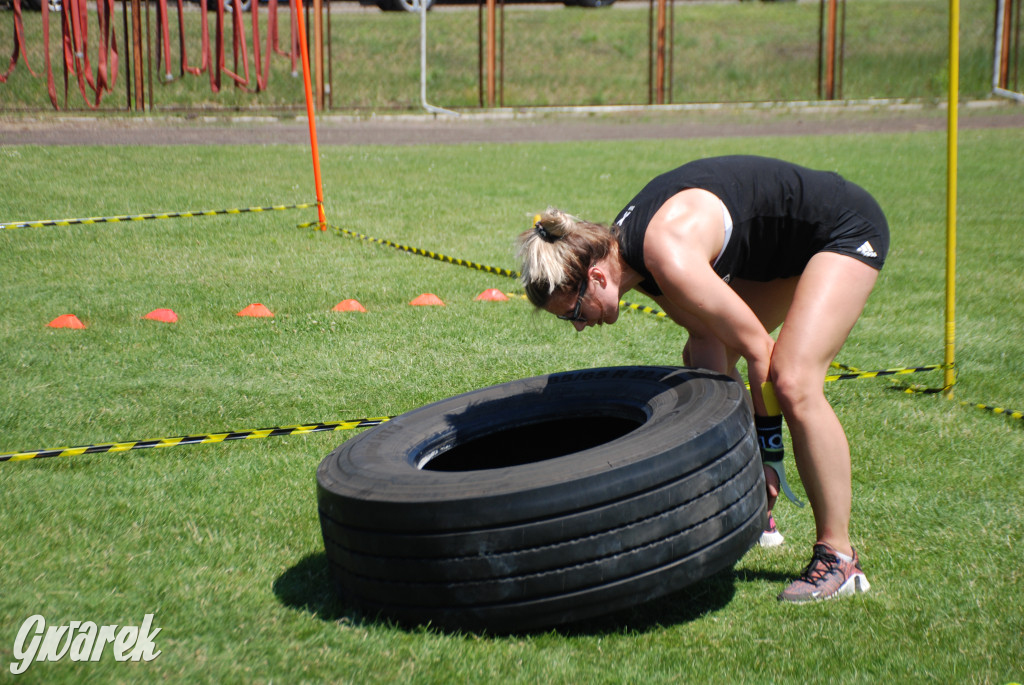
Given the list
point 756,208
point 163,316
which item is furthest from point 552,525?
point 163,316

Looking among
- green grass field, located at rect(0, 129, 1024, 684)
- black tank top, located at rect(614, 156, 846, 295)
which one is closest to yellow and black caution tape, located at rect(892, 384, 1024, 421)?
green grass field, located at rect(0, 129, 1024, 684)

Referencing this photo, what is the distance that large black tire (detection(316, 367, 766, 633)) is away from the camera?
2609 millimetres

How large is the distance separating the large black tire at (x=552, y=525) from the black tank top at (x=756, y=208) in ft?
1.80

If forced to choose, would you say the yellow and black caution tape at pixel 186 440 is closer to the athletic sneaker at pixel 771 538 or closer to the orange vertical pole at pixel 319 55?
the athletic sneaker at pixel 771 538

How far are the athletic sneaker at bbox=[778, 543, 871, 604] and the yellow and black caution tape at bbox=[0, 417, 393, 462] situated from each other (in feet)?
6.77

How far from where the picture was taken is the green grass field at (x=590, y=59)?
21.8 meters

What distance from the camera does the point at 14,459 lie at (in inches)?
172

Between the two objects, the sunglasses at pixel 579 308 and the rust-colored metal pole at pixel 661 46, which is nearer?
the sunglasses at pixel 579 308

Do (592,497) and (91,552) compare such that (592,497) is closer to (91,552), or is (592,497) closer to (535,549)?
(535,549)

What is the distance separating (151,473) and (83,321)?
10.8 ft

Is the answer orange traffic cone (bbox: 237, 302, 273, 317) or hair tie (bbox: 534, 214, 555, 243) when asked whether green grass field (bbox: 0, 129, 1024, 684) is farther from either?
hair tie (bbox: 534, 214, 555, 243)

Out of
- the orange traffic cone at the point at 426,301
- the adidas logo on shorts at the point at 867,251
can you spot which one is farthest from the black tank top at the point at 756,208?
the orange traffic cone at the point at 426,301

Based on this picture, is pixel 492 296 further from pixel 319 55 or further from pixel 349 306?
pixel 319 55

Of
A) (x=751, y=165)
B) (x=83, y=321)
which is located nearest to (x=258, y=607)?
(x=751, y=165)
